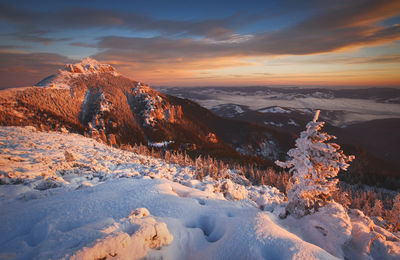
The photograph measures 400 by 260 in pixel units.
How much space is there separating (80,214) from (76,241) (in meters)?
2.67

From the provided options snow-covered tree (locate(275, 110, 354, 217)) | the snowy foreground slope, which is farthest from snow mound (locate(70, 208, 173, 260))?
snow-covered tree (locate(275, 110, 354, 217))

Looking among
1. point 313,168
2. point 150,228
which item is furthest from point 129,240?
point 313,168

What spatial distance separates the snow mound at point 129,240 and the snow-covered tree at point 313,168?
7701 mm

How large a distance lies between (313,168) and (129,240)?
31.6 ft

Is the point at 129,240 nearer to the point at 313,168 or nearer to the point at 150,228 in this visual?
the point at 150,228

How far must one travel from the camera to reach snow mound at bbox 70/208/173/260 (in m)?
4.63

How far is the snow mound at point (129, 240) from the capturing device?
4.63 m

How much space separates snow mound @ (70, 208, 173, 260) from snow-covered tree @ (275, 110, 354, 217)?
25.3ft

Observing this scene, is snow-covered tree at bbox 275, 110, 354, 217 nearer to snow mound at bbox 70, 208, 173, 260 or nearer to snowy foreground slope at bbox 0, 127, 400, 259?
snowy foreground slope at bbox 0, 127, 400, 259

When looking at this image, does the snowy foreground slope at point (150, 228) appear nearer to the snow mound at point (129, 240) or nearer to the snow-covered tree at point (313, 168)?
the snow mound at point (129, 240)

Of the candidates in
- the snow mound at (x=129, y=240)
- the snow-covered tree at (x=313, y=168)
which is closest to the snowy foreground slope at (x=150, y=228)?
the snow mound at (x=129, y=240)

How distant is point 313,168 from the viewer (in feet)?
32.0

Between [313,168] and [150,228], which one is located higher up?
[313,168]

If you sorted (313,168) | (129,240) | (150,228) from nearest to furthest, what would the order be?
(129,240), (150,228), (313,168)
